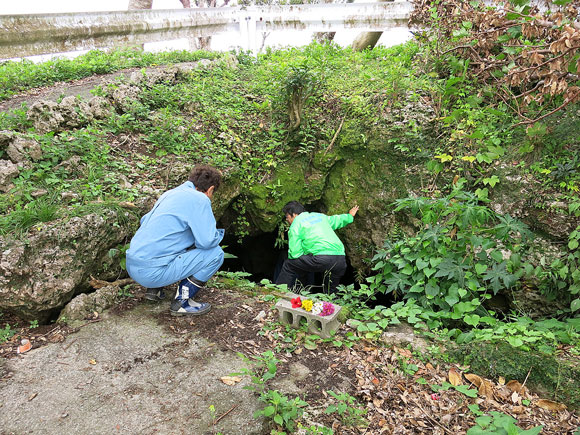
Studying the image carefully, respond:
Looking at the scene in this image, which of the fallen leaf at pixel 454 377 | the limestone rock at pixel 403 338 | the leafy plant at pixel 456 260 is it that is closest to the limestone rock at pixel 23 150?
the leafy plant at pixel 456 260

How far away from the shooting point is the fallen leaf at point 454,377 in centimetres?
301

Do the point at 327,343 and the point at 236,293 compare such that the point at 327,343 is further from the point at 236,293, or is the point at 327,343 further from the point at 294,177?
Answer: the point at 294,177

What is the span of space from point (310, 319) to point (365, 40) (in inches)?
282

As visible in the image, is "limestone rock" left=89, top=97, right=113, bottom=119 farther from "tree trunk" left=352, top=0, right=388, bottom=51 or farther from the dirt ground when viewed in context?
"tree trunk" left=352, top=0, right=388, bottom=51

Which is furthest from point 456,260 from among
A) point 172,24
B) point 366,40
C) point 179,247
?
point 172,24

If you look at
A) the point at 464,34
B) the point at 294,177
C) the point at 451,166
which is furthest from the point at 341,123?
the point at 464,34

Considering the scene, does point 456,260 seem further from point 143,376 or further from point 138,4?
point 138,4

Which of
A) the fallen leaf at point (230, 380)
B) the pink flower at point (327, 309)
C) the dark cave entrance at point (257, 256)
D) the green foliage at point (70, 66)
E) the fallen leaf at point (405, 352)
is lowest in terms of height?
the dark cave entrance at point (257, 256)

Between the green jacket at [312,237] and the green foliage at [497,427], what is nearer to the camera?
the green foliage at [497,427]

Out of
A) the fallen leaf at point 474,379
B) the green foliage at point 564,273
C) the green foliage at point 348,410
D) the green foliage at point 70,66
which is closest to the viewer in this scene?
the green foliage at point 348,410

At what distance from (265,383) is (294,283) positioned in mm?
2573

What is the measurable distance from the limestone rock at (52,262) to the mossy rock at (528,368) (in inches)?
146

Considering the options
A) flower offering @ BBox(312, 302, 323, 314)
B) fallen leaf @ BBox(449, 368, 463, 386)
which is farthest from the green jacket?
fallen leaf @ BBox(449, 368, 463, 386)

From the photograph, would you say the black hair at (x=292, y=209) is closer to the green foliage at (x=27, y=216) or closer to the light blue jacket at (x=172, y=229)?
the light blue jacket at (x=172, y=229)
